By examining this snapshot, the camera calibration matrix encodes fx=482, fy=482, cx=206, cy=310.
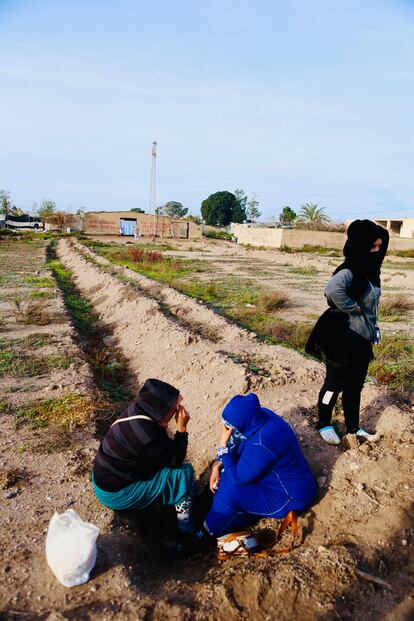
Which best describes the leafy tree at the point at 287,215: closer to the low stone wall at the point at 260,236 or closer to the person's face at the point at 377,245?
the low stone wall at the point at 260,236

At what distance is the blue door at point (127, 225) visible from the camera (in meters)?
52.4

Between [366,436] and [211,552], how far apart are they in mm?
1518

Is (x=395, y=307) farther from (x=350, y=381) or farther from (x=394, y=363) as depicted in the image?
(x=350, y=381)

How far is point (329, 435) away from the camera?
12.9ft

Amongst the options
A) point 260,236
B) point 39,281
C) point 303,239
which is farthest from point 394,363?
point 260,236

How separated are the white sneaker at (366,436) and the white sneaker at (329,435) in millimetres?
170

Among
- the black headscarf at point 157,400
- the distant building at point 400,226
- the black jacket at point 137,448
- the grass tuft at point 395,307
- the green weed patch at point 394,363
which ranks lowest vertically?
the grass tuft at point 395,307

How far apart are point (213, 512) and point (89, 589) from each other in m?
0.97

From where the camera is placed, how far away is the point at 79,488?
145 inches

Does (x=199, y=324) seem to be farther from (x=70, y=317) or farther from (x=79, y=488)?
(x=79, y=488)

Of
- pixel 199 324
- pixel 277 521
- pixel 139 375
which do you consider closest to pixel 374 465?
pixel 277 521

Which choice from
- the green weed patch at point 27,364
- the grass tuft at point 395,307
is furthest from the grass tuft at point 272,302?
the green weed patch at point 27,364

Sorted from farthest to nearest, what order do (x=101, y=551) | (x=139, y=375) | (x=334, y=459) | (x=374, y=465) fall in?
(x=139, y=375), (x=334, y=459), (x=374, y=465), (x=101, y=551)

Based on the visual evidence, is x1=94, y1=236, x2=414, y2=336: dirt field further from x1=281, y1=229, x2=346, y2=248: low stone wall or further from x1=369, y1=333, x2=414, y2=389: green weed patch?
x1=281, y1=229, x2=346, y2=248: low stone wall
